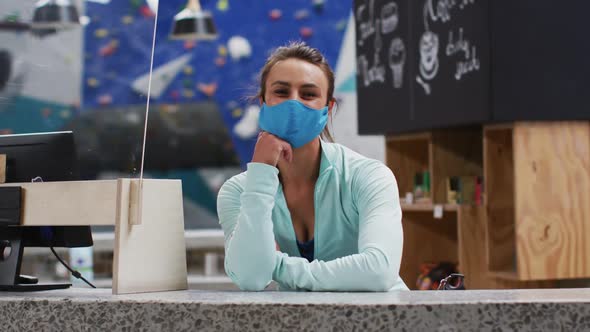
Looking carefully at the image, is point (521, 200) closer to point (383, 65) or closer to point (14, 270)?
point (383, 65)

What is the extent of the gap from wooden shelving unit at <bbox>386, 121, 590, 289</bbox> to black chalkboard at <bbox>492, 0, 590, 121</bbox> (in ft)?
0.38

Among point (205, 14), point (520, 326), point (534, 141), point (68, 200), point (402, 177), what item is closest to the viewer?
point (520, 326)

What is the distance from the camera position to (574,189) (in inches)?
156

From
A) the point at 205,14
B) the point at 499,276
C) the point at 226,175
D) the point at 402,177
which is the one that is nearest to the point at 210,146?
the point at 226,175

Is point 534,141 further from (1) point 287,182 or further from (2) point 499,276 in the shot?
(1) point 287,182

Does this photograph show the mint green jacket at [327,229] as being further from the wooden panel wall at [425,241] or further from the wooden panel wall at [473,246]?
the wooden panel wall at [425,241]

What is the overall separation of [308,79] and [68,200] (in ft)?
2.30

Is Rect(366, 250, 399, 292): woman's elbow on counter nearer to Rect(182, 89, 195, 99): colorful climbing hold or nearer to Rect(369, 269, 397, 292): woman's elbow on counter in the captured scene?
Rect(369, 269, 397, 292): woman's elbow on counter

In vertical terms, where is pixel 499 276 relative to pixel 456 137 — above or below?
below

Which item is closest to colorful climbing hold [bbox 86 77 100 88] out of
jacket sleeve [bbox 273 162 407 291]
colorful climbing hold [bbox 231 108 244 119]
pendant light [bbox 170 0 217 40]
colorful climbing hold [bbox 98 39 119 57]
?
colorful climbing hold [bbox 98 39 119 57]

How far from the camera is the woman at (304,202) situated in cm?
183

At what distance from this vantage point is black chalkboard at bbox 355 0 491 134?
13.0ft

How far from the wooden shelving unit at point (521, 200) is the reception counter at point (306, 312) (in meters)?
2.47

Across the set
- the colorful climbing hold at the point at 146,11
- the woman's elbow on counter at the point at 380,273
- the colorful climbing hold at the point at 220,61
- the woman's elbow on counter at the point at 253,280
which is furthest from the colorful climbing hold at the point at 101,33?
the colorful climbing hold at the point at 220,61
